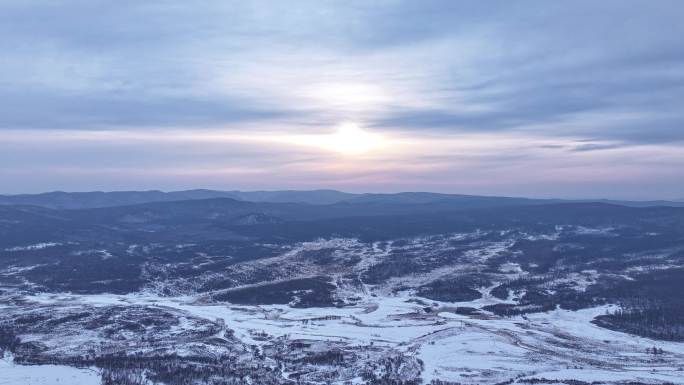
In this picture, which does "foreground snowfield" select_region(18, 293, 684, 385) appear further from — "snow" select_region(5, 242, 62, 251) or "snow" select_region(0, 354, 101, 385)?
"snow" select_region(5, 242, 62, 251)

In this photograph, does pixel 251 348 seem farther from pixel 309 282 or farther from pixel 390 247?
pixel 390 247

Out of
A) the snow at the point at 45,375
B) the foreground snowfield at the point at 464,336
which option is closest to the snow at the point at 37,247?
the foreground snowfield at the point at 464,336

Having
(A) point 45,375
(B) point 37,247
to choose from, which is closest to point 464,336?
(A) point 45,375

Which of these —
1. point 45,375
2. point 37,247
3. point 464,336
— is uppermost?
point 37,247

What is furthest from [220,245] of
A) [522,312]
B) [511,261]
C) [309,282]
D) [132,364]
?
[132,364]

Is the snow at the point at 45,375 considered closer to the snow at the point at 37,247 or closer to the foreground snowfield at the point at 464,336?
the foreground snowfield at the point at 464,336

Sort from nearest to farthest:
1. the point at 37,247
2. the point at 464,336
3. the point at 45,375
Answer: the point at 45,375 → the point at 464,336 → the point at 37,247

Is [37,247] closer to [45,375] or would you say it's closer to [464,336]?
[45,375]

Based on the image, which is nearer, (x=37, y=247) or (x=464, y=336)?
(x=464, y=336)
